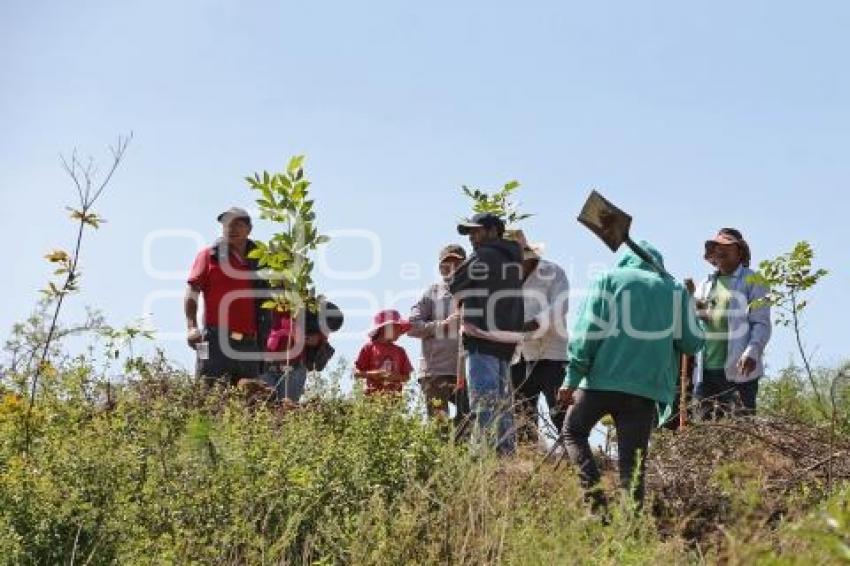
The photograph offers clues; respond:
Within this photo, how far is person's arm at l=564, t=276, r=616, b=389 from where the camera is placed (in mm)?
7480

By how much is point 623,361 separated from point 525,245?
110 inches

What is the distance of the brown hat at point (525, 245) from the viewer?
384 inches

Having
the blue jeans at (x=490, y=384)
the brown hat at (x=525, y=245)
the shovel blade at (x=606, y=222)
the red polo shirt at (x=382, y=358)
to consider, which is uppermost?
the brown hat at (x=525, y=245)

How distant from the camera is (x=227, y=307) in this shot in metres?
9.93

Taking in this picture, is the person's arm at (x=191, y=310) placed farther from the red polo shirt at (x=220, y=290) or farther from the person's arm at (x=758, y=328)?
the person's arm at (x=758, y=328)

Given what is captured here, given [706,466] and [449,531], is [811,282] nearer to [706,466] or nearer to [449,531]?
[706,466]

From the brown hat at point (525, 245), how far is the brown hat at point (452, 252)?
57cm

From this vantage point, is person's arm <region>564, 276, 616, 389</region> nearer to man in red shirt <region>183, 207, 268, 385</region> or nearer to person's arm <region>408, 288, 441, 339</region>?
person's arm <region>408, 288, 441, 339</region>

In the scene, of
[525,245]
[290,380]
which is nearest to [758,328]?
[525,245]

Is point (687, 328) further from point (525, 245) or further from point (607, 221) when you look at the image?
point (525, 245)

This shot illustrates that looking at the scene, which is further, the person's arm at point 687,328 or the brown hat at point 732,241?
the brown hat at point 732,241

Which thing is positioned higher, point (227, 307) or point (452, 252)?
point (452, 252)

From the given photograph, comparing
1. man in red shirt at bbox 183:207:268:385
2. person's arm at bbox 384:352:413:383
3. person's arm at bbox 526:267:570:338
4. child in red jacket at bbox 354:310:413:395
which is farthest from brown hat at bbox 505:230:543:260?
man in red shirt at bbox 183:207:268:385

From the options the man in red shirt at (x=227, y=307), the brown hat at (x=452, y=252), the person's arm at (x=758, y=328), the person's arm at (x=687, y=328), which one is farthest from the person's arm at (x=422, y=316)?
the person's arm at (x=687, y=328)
